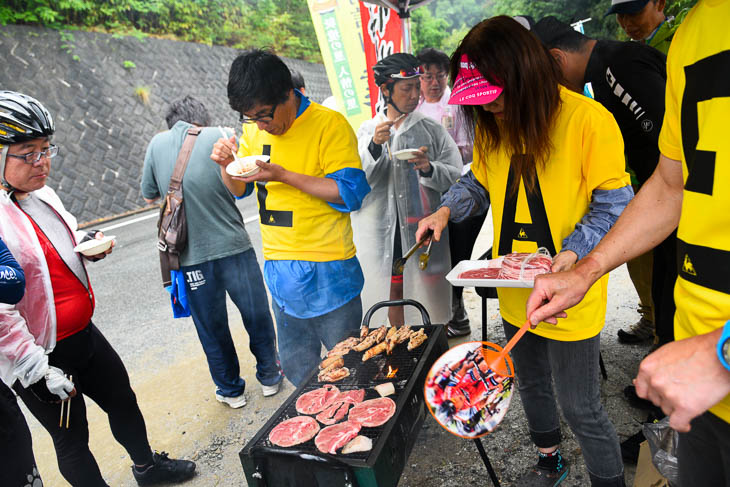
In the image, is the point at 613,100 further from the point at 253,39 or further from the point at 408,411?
the point at 253,39

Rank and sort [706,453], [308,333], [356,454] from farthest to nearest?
[308,333] → [356,454] → [706,453]

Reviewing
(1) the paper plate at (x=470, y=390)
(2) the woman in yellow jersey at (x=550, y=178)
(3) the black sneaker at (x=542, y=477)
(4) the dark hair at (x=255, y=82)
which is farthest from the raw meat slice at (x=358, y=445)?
(4) the dark hair at (x=255, y=82)

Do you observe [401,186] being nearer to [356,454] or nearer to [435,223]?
[435,223]

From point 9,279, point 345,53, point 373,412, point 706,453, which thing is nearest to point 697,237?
point 706,453

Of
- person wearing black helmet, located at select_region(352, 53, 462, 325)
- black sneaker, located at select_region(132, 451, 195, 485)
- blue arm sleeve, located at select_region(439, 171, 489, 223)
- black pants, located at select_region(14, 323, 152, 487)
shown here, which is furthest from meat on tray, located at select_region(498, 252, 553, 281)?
black sneaker, located at select_region(132, 451, 195, 485)

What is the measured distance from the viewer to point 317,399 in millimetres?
2320

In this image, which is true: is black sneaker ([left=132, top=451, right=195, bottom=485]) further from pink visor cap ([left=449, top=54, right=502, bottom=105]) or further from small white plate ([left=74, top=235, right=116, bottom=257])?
pink visor cap ([left=449, top=54, right=502, bottom=105])

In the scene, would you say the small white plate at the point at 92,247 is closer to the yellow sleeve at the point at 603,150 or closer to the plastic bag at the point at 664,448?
the yellow sleeve at the point at 603,150

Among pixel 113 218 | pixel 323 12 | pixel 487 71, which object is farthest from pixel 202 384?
pixel 113 218

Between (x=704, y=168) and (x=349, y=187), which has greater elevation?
(x=704, y=168)

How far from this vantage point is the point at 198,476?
3.11 metres

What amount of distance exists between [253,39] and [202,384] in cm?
1617

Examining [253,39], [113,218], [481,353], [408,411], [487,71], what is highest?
[253,39]

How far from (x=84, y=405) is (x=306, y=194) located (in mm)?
1724
